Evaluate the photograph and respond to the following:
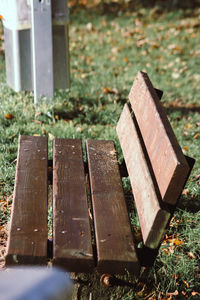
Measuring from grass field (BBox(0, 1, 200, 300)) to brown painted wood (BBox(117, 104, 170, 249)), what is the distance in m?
0.49

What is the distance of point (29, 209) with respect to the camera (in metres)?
1.90

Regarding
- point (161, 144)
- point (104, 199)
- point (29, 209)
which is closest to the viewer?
point (161, 144)

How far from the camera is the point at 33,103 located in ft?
13.7

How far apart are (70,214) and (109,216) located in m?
0.16

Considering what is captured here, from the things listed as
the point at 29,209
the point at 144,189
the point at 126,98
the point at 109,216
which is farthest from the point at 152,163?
the point at 126,98

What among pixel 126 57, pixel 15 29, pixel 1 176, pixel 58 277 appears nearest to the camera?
pixel 58 277

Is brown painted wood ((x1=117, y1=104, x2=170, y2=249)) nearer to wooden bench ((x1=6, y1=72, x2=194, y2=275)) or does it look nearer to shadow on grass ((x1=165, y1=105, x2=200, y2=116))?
wooden bench ((x1=6, y1=72, x2=194, y2=275))

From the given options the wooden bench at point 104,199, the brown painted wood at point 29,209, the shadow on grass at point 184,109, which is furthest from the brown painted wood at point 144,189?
the shadow on grass at point 184,109

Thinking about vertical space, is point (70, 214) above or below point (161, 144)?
below

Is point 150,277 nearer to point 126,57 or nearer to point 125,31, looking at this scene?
point 126,57

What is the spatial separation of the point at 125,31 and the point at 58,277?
666 cm

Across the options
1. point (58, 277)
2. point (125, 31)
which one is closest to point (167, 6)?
point (125, 31)

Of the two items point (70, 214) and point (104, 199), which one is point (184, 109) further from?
point (70, 214)

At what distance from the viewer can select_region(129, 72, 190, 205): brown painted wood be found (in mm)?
1593
